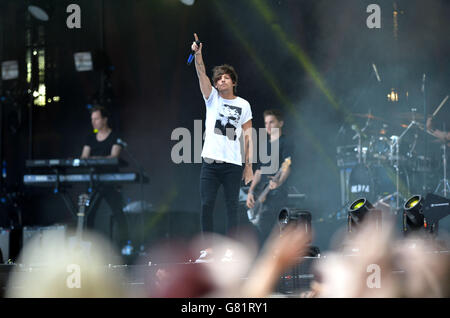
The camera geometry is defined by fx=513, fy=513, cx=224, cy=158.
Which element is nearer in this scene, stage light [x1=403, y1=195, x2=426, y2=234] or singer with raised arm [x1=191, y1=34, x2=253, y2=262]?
singer with raised arm [x1=191, y1=34, x2=253, y2=262]

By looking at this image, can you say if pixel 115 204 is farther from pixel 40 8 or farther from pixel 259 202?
pixel 40 8

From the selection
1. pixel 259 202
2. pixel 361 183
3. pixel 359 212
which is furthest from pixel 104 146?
pixel 361 183

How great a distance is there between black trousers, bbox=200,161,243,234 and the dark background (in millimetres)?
2296

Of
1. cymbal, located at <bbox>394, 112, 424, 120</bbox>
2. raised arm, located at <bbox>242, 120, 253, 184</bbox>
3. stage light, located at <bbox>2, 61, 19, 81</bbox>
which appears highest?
stage light, located at <bbox>2, 61, 19, 81</bbox>

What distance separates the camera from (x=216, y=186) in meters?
3.99

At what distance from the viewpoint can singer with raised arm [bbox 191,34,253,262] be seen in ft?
12.9

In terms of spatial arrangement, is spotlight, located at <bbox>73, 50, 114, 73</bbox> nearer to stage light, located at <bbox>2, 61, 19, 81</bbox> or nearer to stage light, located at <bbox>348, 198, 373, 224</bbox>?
stage light, located at <bbox>2, 61, 19, 81</bbox>

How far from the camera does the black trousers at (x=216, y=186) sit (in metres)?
3.93

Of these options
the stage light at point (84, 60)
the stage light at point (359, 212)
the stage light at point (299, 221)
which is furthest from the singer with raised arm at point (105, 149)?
the stage light at point (359, 212)

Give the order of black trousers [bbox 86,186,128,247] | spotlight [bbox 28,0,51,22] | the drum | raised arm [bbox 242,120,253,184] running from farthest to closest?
the drum
spotlight [bbox 28,0,51,22]
black trousers [bbox 86,186,128,247]
raised arm [bbox 242,120,253,184]

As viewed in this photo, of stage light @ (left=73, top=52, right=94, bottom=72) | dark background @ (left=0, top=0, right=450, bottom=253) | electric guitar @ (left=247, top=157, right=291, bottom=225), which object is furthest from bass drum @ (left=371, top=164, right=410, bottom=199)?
stage light @ (left=73, top=52, right=94, bottom=72)

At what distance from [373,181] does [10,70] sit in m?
5.59
